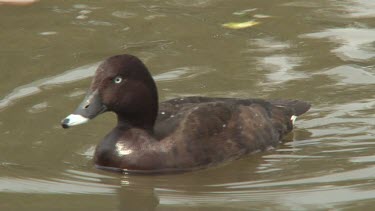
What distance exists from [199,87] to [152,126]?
166 centimetres

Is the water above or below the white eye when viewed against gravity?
below

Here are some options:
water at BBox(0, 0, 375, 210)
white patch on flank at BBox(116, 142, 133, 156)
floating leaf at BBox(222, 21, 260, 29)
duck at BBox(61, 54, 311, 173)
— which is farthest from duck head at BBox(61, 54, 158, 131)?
floating leaf at BBox(222, 21, 260, 29)

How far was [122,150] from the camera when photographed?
29.3 ft

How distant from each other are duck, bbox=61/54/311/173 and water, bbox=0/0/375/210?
12 cm

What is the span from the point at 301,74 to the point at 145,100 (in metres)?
2.30

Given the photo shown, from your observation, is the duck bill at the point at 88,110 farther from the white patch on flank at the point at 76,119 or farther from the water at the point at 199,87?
the water at the point at 199,87

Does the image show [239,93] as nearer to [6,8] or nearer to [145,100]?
[145,100]

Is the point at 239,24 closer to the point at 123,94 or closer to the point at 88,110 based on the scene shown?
the point at 123,94

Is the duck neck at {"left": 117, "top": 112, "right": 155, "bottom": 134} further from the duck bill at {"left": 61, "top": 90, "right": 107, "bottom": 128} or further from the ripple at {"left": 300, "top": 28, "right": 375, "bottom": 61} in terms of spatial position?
the ripple at {"left": 300, "top": 28, "right": 375, "bottom": 61}

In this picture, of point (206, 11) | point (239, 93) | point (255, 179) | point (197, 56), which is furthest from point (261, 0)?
point (255, 179)

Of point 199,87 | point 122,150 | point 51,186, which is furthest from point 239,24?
point 51,186

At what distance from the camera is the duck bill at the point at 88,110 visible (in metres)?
8.64

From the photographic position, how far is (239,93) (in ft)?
34.6

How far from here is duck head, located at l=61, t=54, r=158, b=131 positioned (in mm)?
8812
